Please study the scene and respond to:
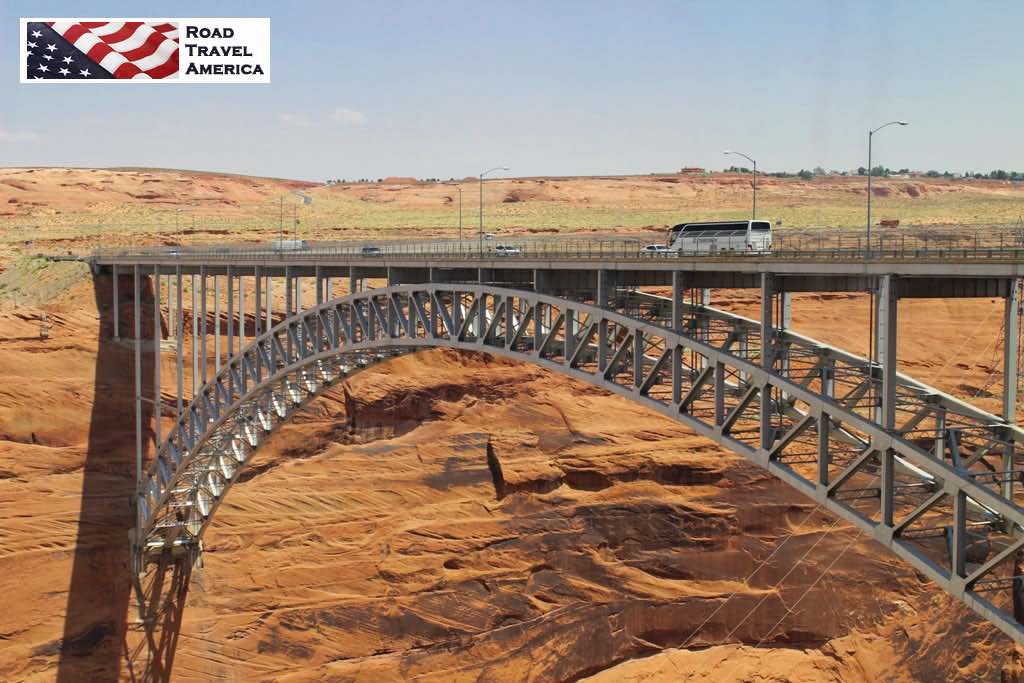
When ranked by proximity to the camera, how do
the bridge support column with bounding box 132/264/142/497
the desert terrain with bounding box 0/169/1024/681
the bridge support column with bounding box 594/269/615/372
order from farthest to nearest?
1. the desert terrain with bounding box 0/169/1024/681
2. the bridge support column with bounding box 132/264/142/497
3. the bridge support column with bounding box 594/269/615/372

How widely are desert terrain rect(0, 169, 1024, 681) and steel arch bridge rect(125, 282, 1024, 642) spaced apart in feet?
6.92

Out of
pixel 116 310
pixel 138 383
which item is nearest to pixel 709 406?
pixel 138 383

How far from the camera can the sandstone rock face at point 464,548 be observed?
3975 cm

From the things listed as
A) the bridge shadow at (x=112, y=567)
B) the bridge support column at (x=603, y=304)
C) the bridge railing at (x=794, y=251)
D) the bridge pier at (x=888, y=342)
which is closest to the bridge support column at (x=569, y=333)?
the bridge support column at (x=603, y=304)

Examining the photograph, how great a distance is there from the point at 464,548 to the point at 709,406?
1358 cm

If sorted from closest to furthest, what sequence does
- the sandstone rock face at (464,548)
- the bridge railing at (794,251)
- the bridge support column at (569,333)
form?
the bridge railing at (794,251) < the bridge support column at (569,333) < the sandstone rock face at (464,548)

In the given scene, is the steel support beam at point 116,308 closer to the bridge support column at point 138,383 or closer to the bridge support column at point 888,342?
the bridge support column at point 138,383

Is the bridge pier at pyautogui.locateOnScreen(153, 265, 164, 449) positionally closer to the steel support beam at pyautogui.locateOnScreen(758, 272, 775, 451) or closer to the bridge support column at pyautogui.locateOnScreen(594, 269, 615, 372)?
the bridge support column at pyautogui.locateOnScreen(594, 269, 615, 372)

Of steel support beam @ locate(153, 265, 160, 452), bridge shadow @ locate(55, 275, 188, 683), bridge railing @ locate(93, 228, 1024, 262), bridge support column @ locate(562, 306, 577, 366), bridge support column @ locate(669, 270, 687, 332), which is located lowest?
bridge shadow @ locate(55, 275, 188, 683)

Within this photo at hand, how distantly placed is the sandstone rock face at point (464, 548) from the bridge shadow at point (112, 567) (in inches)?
2.8

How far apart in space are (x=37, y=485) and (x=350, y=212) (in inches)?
2295

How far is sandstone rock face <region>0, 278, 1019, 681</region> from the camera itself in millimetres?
39750

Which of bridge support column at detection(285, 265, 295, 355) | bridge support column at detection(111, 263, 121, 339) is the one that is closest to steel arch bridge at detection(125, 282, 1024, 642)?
bridge support column at detection(285, 265, 295, 355)

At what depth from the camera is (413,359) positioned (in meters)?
46.7
